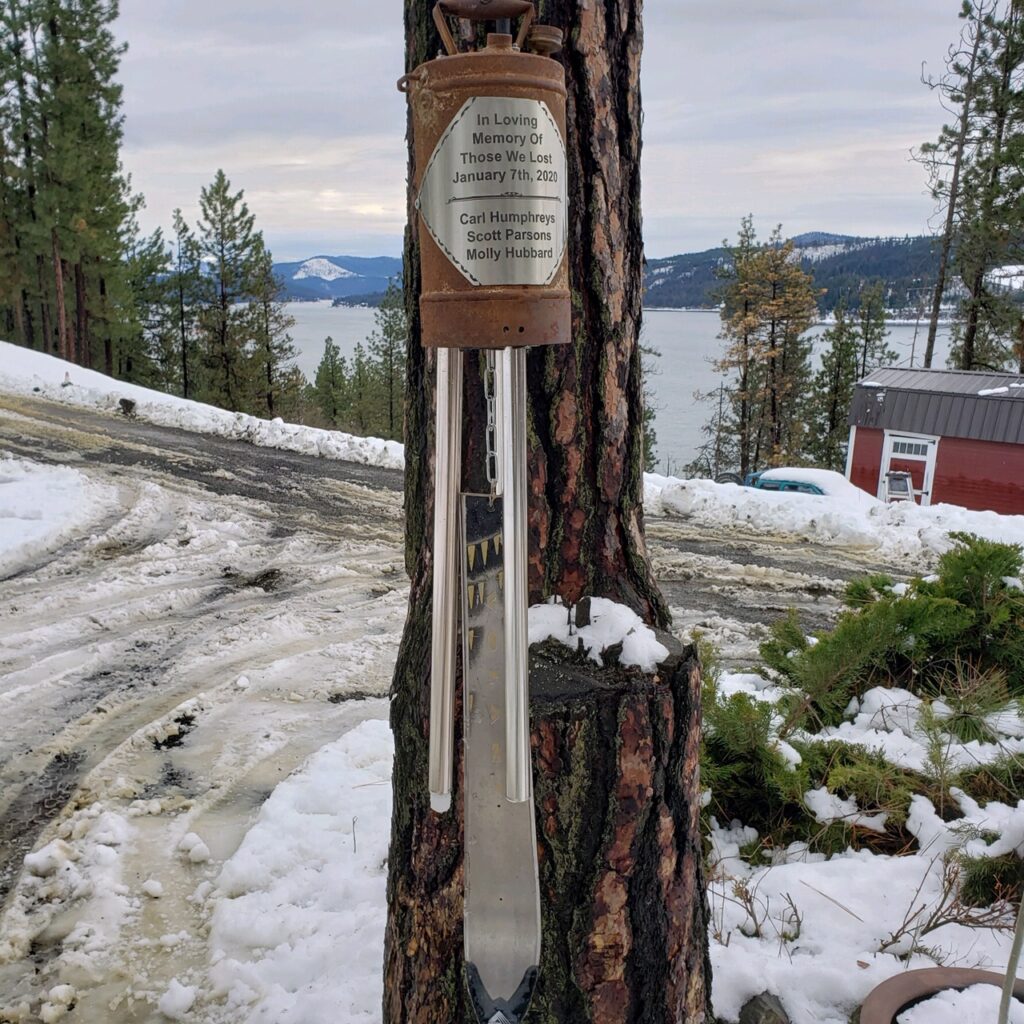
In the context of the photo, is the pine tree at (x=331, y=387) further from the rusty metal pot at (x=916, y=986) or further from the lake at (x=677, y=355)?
the rusty metal pot at (x=916, y=986)

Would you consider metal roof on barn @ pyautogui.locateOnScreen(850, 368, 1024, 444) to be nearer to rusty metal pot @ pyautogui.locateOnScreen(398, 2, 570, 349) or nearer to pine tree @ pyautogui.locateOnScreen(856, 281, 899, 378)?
pine tree @ pyautogui.locateOnScreen(856, 281, 899, 378)

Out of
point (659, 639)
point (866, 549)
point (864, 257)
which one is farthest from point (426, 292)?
point (864, 257)

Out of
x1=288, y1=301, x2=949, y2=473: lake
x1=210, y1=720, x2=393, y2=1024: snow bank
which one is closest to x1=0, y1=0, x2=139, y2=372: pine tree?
x1=288, y1=301, x2=949, y2=473: lake

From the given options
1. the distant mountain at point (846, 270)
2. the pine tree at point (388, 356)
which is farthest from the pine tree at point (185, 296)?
the distant mountain at point (846, 270)

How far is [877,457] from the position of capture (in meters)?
21.2

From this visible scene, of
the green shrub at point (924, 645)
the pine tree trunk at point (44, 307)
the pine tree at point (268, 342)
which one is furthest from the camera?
the pine tree at point (268, 342)

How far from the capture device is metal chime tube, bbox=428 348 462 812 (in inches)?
71.1

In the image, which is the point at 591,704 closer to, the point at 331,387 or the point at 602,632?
the point at 602,632

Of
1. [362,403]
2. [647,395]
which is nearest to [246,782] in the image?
[647,395]

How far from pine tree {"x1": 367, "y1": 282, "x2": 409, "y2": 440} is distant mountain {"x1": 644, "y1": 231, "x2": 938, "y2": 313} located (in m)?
12.0

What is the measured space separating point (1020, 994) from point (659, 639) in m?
1.44

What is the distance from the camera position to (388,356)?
43.1 meters

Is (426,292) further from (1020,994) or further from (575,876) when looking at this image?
(1020,994)

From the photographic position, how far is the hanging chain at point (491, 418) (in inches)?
73.2
